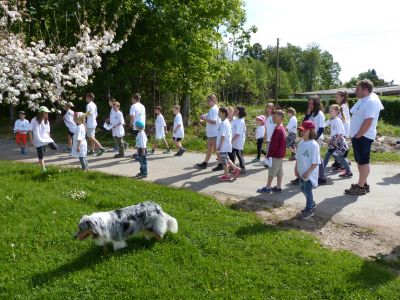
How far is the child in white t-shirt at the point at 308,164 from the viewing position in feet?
22.3

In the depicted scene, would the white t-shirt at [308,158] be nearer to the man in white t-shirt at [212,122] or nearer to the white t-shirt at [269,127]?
the man in white t-shirt at [212,122]

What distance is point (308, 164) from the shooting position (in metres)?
6.84

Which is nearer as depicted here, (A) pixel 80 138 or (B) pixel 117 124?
(A) pixel 80 138

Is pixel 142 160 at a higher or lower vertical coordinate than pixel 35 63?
lower

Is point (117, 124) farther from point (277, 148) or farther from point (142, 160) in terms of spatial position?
point (277, 148)

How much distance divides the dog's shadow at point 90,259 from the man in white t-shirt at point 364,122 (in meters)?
4.53

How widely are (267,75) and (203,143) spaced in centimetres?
7018

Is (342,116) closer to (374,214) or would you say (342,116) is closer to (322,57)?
(374,214)

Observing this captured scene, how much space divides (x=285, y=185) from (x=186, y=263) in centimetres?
449

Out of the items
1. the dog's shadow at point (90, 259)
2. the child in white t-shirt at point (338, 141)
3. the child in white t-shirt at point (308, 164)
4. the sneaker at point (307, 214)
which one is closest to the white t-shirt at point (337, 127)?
the child in white t-shirt at point (338, 141)

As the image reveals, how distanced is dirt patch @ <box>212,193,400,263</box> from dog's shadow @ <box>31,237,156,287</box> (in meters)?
2.23

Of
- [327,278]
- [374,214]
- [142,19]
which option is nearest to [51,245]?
[327,278]

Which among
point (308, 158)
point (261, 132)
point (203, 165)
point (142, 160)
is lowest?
point (203, 165)

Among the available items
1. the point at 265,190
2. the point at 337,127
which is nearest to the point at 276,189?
the point at 265,190
